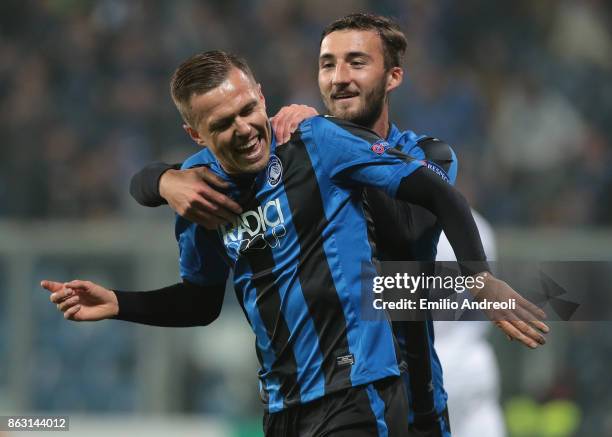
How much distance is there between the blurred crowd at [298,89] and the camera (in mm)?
8211

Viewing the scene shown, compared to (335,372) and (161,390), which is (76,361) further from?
(335,372)

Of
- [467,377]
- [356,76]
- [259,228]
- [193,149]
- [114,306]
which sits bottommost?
[467,377]

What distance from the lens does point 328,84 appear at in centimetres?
373

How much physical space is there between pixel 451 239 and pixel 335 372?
48 cm

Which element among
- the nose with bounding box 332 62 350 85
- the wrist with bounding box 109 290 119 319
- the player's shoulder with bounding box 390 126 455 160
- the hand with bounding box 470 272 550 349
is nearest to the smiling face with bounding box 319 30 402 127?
the nose with bounding box 332 62 350 85

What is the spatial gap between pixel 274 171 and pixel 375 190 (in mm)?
300

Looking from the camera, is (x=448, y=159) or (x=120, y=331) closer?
(x=448, y=159)

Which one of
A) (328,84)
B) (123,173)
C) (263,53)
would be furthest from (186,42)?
(328,84)

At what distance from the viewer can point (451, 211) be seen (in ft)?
9.49

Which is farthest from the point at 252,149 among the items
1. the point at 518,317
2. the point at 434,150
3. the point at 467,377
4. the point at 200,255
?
the point at 467,377

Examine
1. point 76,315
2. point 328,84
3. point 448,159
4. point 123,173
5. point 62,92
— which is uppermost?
point 62,92

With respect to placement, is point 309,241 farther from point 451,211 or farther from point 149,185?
point 149,185

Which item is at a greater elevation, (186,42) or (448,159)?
(186,42)

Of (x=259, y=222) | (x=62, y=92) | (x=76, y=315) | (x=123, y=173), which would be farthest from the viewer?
(x=62, y=92)
